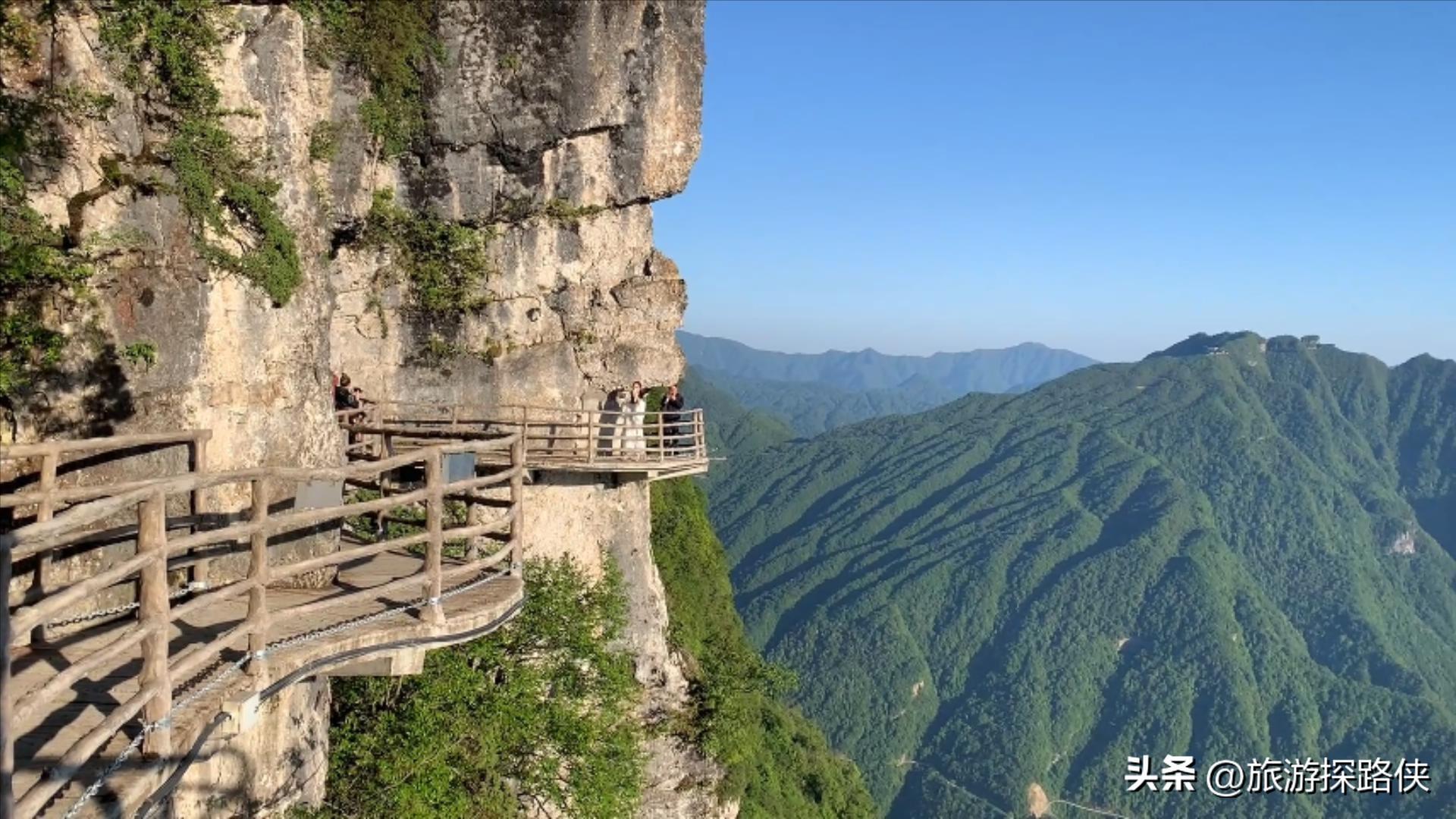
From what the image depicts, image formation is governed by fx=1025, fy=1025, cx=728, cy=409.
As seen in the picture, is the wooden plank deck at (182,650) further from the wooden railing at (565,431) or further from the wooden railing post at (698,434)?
the wooden railing post at (698,434)

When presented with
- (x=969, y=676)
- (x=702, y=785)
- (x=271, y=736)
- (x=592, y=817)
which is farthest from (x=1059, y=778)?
(x=271, y=736)

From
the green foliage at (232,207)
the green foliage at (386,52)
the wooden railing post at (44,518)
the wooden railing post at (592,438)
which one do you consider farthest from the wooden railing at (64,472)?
the green foliage at (386,52)

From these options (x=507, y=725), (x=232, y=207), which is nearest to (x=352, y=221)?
(x=232, y=207)

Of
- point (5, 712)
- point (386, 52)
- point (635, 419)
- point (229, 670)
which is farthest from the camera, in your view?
point (635, 419)

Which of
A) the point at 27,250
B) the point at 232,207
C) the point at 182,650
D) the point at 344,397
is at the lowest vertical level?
the point at 182,650

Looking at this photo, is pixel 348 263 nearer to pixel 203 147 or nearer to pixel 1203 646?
pixel 203 147

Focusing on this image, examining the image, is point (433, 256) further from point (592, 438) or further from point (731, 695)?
point (731, 695)
